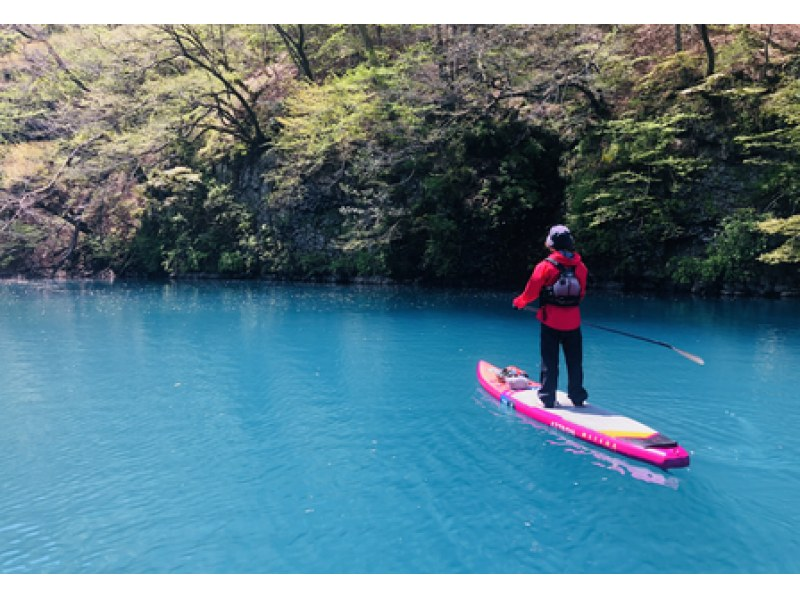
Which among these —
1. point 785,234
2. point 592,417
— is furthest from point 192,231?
point 592,417

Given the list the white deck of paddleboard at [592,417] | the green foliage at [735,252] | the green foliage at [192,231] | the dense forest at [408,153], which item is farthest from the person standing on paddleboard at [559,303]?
the green foliage at [192,231]

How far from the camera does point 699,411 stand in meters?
7.88

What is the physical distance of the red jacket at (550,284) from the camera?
22.4 feet

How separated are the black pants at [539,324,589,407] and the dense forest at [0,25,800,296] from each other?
12076 mm

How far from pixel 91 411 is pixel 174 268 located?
72.6 feet

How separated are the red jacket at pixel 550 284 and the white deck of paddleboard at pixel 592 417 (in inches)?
40.7

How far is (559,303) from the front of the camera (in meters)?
6.98

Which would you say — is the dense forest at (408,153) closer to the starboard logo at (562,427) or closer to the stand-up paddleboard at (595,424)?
the stand-up paddleboard at (595,424)

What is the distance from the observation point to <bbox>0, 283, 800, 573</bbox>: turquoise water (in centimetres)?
462

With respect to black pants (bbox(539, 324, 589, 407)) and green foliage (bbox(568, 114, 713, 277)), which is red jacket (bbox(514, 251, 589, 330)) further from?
green foliage (bbox(568, 114, 713, 277))

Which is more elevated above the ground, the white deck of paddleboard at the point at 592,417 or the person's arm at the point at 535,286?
the person's arm at the point at 535,286

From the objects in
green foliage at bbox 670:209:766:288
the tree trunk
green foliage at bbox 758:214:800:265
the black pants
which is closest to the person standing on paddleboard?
the black pants

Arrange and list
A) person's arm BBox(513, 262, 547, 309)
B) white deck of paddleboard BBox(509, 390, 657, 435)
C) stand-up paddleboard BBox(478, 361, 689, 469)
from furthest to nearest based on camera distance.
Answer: person's arm BBox(513, 262, 547, 309) → white deck of paddleboard BBox(509, 390, 657, 435) → stand-up paddleboard BBox(478, 361, 689, 469)

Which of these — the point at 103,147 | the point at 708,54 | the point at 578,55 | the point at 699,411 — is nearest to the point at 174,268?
the point at 103,147
